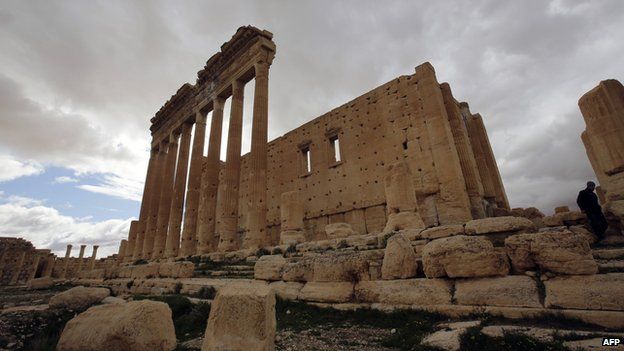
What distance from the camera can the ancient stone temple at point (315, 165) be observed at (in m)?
13.0

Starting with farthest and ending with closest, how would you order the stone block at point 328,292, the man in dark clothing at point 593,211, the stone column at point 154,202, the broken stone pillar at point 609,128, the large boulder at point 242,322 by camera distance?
the stone column at point 154,202, the broken stone pillar at point 609,128, the man in dark clothing at point 593,211, the stone block at point 328,292, the large boulder at point 242,322

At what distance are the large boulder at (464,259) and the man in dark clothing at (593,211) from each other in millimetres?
3237

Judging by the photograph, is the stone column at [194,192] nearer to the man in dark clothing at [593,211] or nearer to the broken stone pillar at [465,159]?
the broken stone pillar at [465,159]

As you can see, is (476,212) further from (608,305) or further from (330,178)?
(608,305)

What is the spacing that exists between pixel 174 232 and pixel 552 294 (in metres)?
19.2

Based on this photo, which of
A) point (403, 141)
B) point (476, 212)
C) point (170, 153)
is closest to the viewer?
point (476, 212)

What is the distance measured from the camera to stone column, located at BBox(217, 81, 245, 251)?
44.4 ft

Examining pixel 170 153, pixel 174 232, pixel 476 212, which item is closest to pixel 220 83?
pixel 170 153

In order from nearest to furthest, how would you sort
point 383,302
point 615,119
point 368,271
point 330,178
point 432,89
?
point 383,302, point 368,271, point 615,119, point 432,89, point 330,178

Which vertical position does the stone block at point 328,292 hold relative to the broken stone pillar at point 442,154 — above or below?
below

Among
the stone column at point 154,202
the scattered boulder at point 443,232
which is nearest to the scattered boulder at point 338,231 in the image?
the scattered boulder at point 443,232

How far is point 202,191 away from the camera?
59.9ft

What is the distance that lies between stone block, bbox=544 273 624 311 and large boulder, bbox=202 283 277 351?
3.45 meters

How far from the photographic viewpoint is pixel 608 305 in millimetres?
3182
